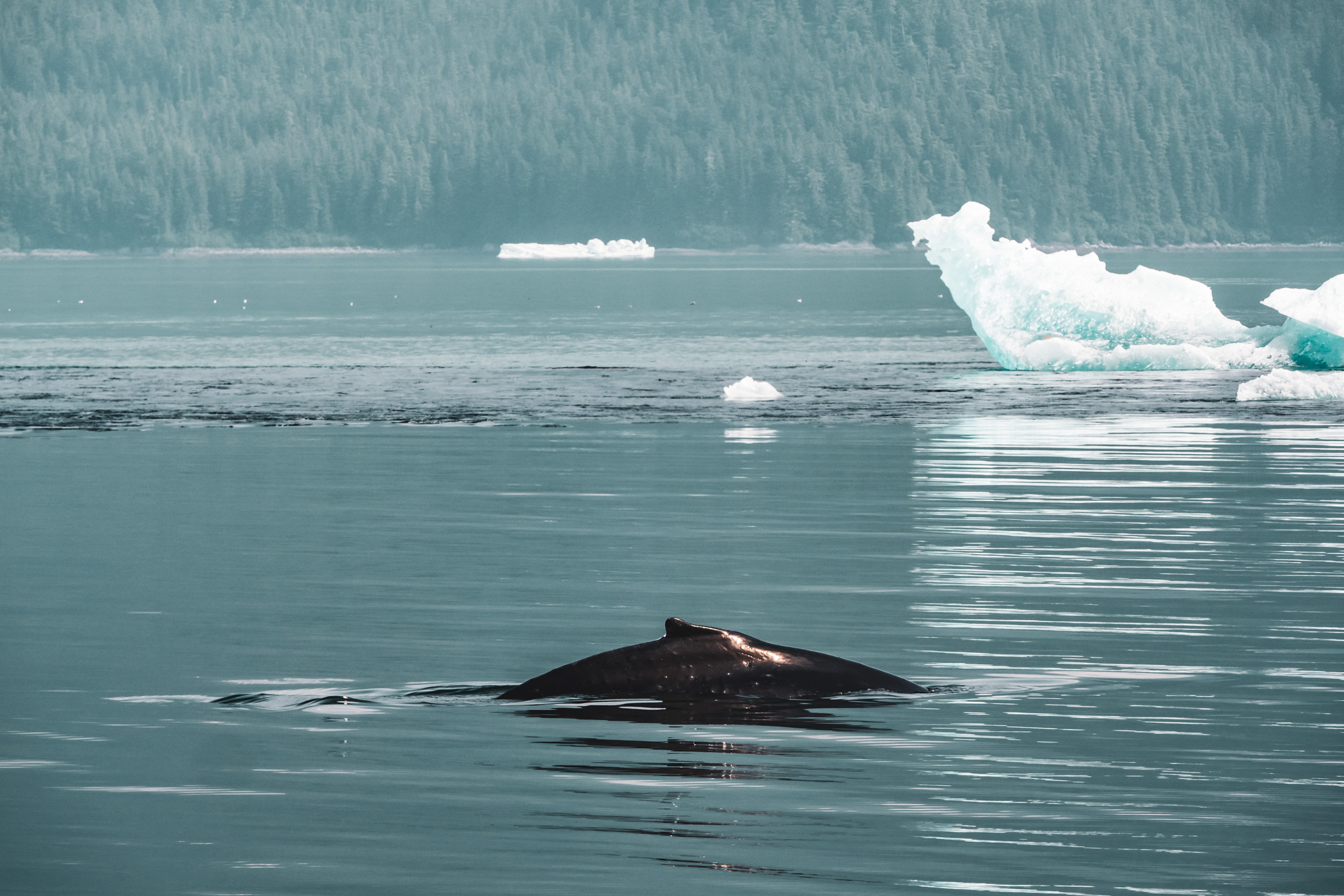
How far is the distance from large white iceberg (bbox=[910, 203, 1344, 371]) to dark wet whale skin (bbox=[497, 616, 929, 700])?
1213 inches

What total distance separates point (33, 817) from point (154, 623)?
563 cm

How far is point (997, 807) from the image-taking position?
944 centimetres

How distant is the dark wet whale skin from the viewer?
37.0 feet

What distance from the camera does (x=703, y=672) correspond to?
11312 mm

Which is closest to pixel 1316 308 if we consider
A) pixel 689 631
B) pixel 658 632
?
pixel 658 632

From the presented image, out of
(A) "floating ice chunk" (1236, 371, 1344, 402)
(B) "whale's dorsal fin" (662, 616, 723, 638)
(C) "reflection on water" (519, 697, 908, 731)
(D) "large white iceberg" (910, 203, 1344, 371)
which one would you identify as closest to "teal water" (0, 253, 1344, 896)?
(C) "reflection on water" (519, 697, 908, 731)

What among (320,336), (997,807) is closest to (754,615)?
(997,807)

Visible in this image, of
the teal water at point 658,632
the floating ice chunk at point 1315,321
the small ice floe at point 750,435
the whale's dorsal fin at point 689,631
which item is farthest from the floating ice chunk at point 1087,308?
the whale's dorsal fin at point 689,631

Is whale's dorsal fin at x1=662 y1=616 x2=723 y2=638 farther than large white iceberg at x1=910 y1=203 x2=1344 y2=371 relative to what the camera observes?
No

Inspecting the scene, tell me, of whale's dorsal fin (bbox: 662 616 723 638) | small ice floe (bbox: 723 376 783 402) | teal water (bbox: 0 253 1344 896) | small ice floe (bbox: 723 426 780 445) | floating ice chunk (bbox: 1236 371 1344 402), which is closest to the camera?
teal water (bbox: 0 253 1344 896)

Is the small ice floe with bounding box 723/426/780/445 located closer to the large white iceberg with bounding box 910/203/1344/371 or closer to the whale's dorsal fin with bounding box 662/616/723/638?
the large white iceberg with bounding box 910/203/1344/371

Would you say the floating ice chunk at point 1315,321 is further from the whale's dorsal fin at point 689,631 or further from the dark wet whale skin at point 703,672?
the whale's dorsal fin at point 689,631

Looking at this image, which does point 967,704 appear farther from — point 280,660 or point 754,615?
point 280,660

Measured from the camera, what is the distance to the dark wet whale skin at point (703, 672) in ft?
37.0
